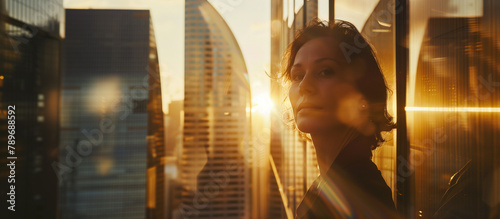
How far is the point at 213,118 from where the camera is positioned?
11.1 meters

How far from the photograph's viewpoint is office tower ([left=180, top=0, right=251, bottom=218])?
7340 mm

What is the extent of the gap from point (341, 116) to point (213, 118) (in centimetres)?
1068

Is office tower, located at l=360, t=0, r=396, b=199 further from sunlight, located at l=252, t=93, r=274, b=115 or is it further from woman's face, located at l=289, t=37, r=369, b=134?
sunlight, located at l=252, t=93, r=274, b=115

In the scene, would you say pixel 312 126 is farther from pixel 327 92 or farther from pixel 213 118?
pixel 213 118

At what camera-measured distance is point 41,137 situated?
34.9ft

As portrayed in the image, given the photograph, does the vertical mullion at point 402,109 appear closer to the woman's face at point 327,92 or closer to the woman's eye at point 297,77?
the woman's face at point 327,92

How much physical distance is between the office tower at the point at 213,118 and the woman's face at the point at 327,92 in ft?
11.7

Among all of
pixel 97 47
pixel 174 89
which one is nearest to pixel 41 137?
pixel 97 47

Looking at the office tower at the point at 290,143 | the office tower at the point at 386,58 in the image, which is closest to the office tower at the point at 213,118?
the office tower at the point at 290,143

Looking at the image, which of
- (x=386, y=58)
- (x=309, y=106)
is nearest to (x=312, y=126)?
(x=309, y=106)

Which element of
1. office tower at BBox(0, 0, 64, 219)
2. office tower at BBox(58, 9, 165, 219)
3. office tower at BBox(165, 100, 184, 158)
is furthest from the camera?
office tower at BBox(58, 9, 165, 219)

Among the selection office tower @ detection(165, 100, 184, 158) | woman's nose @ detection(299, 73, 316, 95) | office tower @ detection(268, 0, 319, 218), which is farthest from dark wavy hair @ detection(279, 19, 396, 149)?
office tower @ detection(165, 100, 184, 158)

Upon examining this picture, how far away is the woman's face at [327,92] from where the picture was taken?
613mm

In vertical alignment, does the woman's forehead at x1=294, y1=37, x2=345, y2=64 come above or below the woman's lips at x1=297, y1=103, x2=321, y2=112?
above
